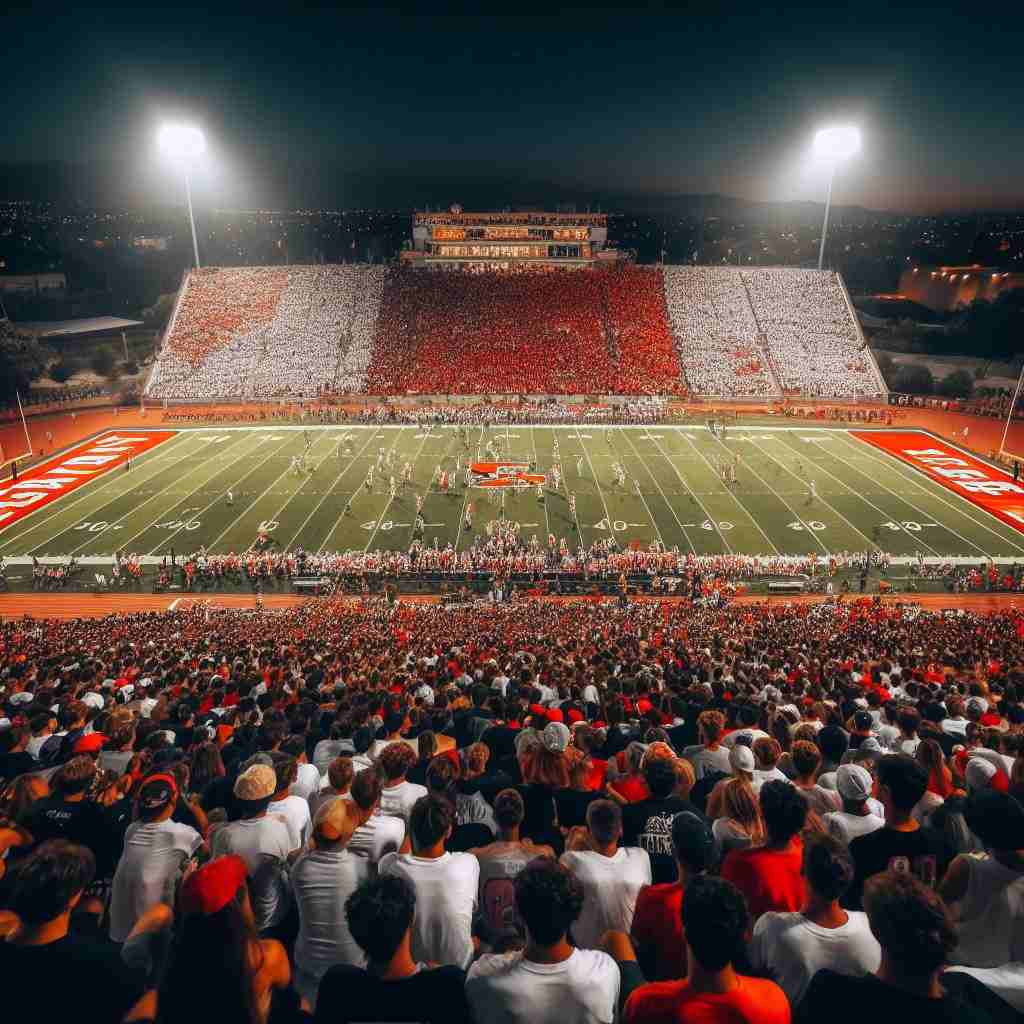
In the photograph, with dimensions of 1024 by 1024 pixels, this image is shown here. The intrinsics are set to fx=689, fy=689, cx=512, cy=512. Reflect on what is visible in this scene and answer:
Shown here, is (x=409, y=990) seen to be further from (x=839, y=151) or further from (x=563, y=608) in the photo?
(x=839, y=151)

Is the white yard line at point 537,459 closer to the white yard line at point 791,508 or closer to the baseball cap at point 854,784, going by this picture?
the white yard line at point 791,508

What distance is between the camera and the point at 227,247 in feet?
391

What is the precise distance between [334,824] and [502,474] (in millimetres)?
30998

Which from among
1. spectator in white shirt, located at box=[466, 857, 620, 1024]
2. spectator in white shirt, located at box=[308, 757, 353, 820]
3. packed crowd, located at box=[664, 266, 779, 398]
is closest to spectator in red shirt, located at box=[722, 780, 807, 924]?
spectator in white shirt, located at box=[466, 857, 620, 1024]

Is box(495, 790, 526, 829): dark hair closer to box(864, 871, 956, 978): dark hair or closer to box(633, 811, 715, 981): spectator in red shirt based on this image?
box(633, 811, 715, 981): spectator in red shirt

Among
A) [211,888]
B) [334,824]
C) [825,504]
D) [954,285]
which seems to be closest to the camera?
[211,888]

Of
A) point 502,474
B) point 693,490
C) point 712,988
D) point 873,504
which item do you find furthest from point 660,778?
point 873,504

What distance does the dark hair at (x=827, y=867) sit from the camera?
9.95 feet

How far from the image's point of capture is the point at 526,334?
196 feet

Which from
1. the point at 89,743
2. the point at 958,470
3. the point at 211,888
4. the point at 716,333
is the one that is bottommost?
the point at 958,470

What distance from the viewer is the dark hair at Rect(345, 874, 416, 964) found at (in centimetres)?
259

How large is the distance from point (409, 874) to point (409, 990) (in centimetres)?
95

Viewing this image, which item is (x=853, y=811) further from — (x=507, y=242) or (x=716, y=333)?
(x=507, y=242)

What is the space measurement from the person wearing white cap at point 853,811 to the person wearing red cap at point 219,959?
3.43m
